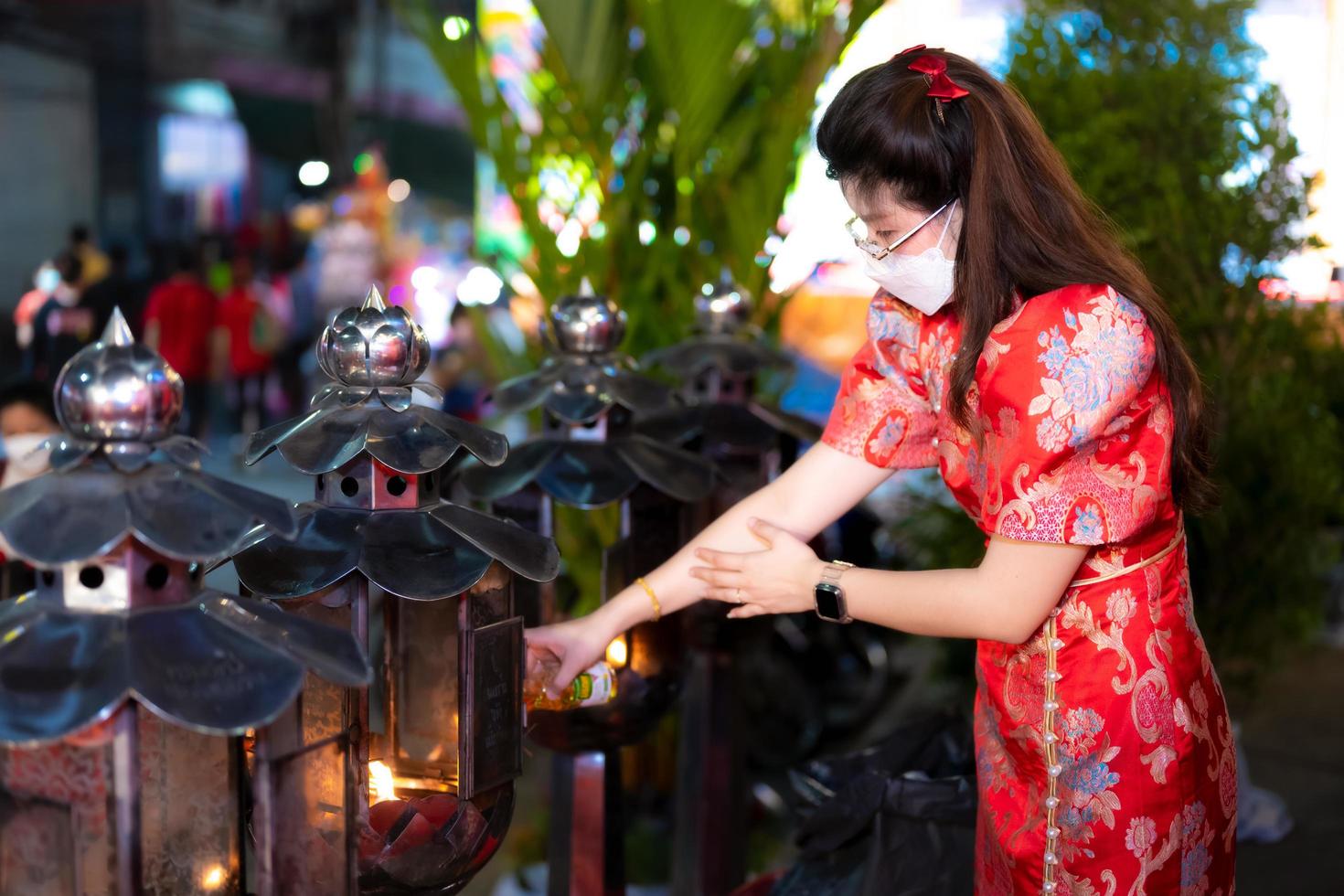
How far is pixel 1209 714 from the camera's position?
156cm

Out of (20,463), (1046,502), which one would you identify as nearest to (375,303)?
(1046,502)

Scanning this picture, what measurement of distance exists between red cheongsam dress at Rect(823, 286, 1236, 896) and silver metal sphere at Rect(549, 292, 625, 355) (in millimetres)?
688

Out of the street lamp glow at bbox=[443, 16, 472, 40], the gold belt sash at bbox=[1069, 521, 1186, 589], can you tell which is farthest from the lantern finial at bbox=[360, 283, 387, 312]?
the street lamp glow at bbox=[443, 16, 472, 40]

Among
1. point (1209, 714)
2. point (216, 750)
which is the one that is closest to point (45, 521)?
point (216, 750)

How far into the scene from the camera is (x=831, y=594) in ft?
4.99

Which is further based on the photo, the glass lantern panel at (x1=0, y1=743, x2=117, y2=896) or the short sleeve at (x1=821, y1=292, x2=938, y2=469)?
the short sleeve at (x1=821, y1=292, x2=938, y2=469)

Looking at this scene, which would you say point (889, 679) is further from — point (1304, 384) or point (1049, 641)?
point (1049, 641)

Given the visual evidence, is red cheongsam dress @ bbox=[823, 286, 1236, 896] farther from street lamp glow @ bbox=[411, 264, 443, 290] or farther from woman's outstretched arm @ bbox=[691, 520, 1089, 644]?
street lamp glow @ bbox=[411, 264, 443, 290]

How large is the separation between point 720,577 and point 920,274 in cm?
44

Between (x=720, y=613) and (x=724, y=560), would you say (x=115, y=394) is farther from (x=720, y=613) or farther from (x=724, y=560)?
(x=720, y=613)

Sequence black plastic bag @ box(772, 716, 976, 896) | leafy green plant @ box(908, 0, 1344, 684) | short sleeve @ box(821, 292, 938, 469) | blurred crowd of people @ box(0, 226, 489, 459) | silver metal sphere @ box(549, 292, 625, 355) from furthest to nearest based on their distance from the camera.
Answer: blurred crowd of people @ box(0, 226, 489, 459), leafy green plant @ box(908, 0, 1344, 684), silver metal sphere @ box(549, 292, 625, 355), black plastic bag @ box(772, 716, 976, 896), short sleeve @ box(821, 292, 938, 469)

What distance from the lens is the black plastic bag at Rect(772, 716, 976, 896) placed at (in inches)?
76.5

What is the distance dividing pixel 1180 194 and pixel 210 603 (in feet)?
7.38

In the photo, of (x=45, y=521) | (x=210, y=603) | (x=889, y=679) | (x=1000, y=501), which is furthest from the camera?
(x=889, y=679)
